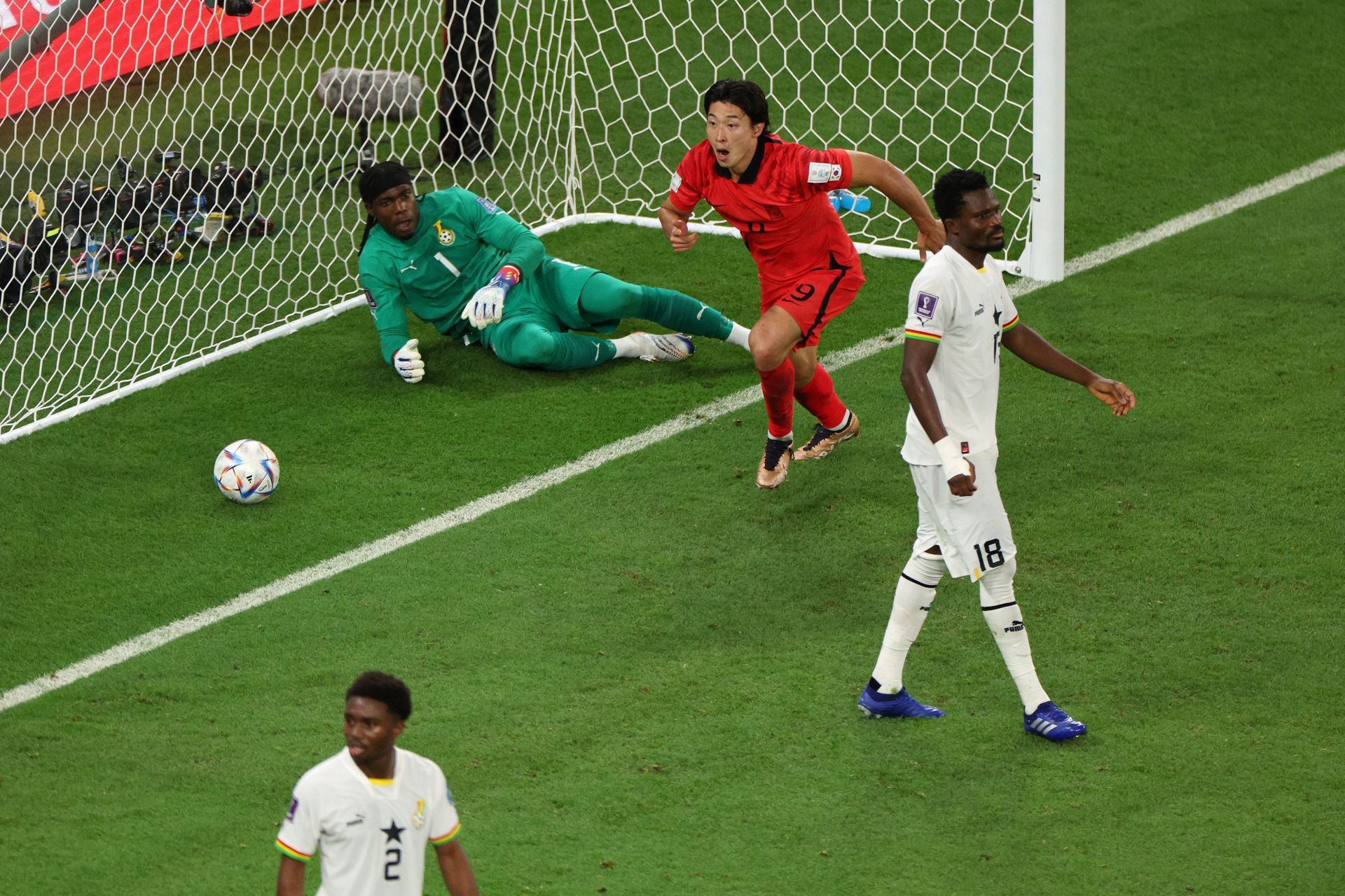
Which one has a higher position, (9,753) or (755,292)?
(755,292)

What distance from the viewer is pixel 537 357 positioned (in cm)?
767

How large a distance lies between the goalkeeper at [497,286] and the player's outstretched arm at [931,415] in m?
2.85

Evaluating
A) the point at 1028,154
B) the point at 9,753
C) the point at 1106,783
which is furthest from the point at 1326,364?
the point at 9,753

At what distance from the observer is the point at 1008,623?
4.96 m

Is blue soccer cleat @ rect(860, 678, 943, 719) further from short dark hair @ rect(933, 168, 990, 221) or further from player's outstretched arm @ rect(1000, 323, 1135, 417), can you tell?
short dark hair @ rect(933, 168, 990, 221)

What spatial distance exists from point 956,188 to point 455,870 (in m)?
2.43

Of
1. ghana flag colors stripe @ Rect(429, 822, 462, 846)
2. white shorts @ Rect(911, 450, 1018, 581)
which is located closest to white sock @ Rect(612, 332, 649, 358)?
white shorts @ Rect(911, 450, 1018, 581)

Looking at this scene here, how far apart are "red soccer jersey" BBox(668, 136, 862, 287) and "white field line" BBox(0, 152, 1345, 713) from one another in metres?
0.95

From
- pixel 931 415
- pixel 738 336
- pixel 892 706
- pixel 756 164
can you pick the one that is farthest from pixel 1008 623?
pixel 738 336

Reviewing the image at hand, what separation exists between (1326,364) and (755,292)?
2.67 metres

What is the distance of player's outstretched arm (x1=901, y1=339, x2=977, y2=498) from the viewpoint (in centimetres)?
466

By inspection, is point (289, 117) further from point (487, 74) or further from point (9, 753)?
point (9, 753)

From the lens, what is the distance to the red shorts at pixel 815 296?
6469 millimetres

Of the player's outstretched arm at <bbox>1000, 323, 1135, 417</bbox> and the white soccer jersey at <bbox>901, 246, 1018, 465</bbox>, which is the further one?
the player's outstretched arm at <bbox>1000, 323, 1135, 417</bbox>
